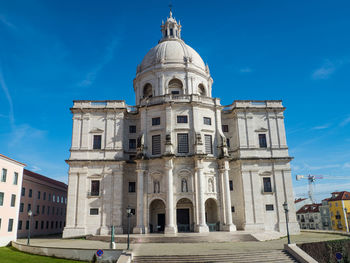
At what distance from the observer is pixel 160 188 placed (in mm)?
39719

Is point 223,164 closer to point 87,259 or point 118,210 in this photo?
point 118,210

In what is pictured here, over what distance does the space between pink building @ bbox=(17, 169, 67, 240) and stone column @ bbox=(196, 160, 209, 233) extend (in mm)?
25765

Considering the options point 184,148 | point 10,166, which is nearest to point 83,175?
point 10,166

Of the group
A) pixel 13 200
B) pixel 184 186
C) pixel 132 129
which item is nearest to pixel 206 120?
pixel 184 186

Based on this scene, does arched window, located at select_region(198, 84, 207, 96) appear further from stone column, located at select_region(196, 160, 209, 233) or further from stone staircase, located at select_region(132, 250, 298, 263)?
stone staircase, located at select_region(132, 250, 298, 263)

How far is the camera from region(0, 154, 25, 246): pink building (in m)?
34.2

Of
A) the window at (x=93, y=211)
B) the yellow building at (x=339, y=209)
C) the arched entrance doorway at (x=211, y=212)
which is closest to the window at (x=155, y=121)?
the arched entrance doorway at (x=211, y=212)

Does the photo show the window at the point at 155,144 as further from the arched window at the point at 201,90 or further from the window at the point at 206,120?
the arched window at the point at 201,90

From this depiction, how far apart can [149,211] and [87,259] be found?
17838 mm

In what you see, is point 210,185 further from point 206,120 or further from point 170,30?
point 170,30

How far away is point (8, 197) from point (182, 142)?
22673 millimetres

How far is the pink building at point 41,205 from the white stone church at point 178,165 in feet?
40.0

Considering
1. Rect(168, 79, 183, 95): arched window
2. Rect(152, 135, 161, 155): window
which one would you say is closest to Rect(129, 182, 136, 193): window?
Rect(152, 135, 161, 155): window

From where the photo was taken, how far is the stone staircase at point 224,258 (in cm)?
2277
